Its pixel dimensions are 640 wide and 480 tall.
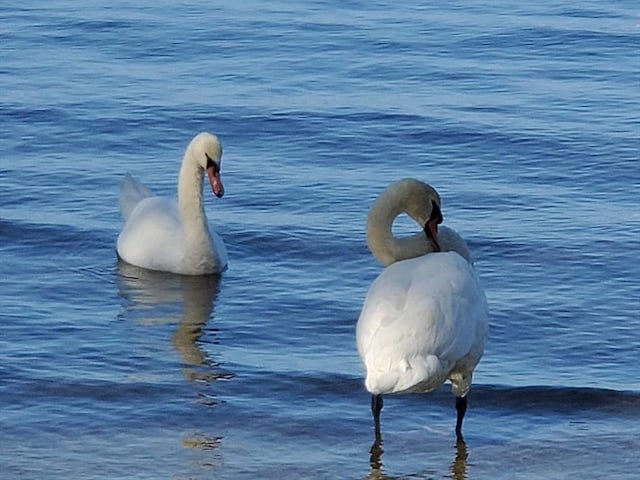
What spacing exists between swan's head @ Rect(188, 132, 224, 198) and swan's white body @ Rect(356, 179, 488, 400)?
118 inches

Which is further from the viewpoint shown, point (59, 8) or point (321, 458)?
point (59, 8)

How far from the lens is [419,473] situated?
23.2ft

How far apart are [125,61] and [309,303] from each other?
685 cm

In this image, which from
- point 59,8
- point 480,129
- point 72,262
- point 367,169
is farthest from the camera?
point 59,8

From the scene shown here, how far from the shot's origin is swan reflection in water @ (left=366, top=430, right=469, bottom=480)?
7.03 metres

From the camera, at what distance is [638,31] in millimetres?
16797

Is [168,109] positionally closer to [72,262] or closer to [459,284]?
[72,262]

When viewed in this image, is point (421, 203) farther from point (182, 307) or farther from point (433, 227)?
point (182, 307)

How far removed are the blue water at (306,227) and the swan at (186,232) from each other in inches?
4.5

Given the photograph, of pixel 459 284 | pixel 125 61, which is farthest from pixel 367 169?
pixel 459 284

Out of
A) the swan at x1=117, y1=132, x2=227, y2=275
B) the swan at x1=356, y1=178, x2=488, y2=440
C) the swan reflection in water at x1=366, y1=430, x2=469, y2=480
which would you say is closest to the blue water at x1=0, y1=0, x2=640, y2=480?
the swan reflection in water at x1=366, y1=430, x2=469, y2=480

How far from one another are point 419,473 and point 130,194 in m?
4.33

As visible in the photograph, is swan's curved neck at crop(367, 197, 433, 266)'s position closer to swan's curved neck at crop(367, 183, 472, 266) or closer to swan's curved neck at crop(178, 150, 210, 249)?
swan's curved neck at crop(367, 183, 472, 266)

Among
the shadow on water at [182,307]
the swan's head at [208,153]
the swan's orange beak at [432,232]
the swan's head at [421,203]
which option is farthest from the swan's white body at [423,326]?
the swan's head at [208,153]
